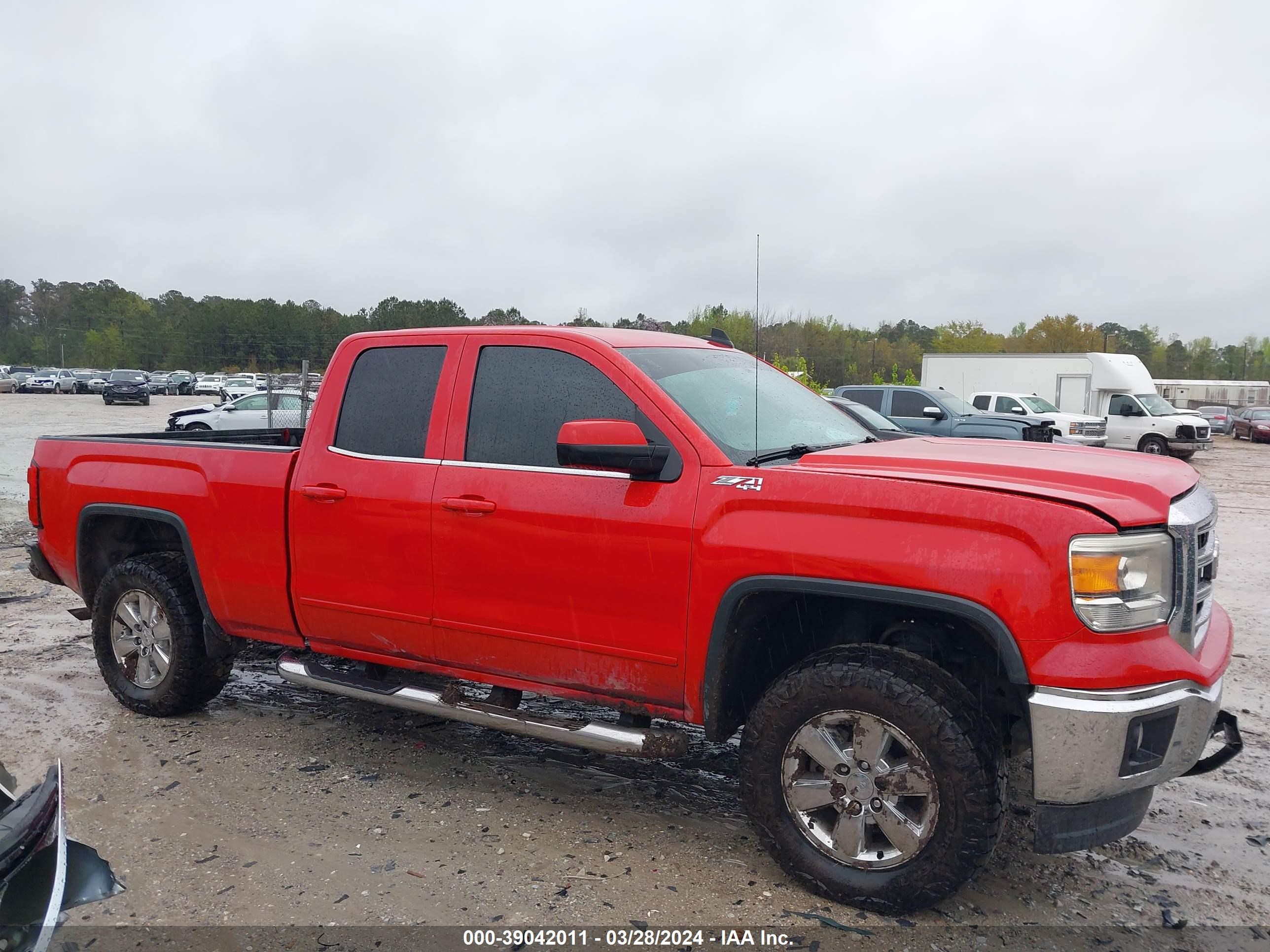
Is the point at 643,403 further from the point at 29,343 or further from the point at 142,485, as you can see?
the point at 29,343

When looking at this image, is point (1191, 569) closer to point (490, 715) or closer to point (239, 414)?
point (490, 715)

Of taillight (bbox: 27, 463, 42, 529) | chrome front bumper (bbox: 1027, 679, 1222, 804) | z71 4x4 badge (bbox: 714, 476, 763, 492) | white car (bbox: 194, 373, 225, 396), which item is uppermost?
z71 4x4 badge (bbox: 714, 476, 763, 492)

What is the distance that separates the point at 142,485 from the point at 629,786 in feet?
9.63

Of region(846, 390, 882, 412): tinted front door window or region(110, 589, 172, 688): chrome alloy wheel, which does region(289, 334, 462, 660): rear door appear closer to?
region(110, 589, 172, 688): chrome alloy wheel

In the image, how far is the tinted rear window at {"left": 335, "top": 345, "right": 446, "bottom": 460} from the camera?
418 cm

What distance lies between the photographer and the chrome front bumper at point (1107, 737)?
277 centimetres

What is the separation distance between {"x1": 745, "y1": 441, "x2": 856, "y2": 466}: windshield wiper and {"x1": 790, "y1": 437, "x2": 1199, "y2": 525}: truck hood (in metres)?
0.05

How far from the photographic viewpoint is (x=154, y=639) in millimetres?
4980

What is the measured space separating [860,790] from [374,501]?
231 cm

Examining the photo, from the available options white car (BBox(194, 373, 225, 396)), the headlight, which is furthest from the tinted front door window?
white car (BBox(194, 373, 225, 396))

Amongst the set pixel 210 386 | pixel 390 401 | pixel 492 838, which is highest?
pixel 390 401

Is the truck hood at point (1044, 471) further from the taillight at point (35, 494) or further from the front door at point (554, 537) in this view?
the taillight at point (35, 494)

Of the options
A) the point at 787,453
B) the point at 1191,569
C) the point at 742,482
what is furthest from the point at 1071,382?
the point at 742,482

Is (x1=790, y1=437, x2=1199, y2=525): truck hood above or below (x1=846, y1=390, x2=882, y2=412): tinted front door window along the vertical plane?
above
